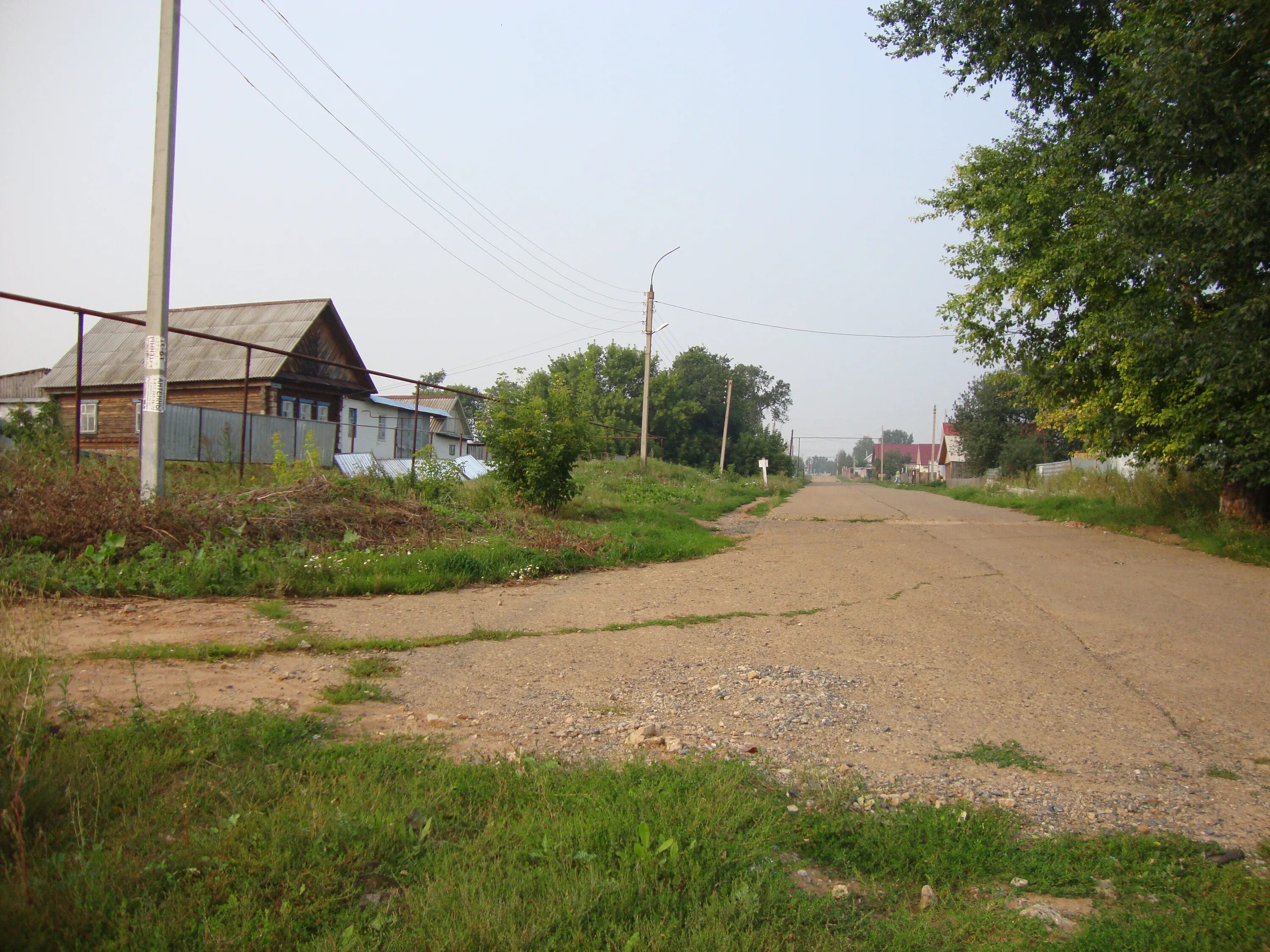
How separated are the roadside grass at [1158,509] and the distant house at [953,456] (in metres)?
28.2

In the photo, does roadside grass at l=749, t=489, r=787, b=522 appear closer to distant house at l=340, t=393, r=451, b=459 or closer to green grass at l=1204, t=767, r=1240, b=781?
distant house at l=340, t=393, r=451, b=459

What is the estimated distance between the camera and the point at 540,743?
13.3 ft

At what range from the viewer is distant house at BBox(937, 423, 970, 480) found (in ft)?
182

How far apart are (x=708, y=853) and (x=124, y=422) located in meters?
24.7

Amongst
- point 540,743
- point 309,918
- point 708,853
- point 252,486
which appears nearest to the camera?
point 309,918

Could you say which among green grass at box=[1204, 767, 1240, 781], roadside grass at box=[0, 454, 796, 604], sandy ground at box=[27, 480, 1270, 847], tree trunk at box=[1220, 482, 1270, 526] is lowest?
green grass at box=[1204, 767, 1240, 781]

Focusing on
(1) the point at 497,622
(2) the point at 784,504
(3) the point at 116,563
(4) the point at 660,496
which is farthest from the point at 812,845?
(2) the point at 784,504

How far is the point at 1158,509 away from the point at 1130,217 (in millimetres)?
7684

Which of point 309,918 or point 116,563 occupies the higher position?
point 116,563

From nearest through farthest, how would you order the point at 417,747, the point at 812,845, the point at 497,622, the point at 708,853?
the point at 708,853 → the point at 812,845 → the point at 417,747 → the point at 497,622

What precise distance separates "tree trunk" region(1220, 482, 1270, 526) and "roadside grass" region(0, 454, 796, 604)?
9.25 metres

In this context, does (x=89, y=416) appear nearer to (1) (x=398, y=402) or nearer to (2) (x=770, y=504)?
(1) (x=398, y=402)

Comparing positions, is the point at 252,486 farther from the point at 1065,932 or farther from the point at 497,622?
the point at 1065,932

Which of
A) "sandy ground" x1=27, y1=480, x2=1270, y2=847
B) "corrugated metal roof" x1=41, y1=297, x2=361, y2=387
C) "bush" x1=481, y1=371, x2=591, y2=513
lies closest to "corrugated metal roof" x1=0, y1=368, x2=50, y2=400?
"corrugated metal roof" x1=41, y1=297, x2=361, y2=387
